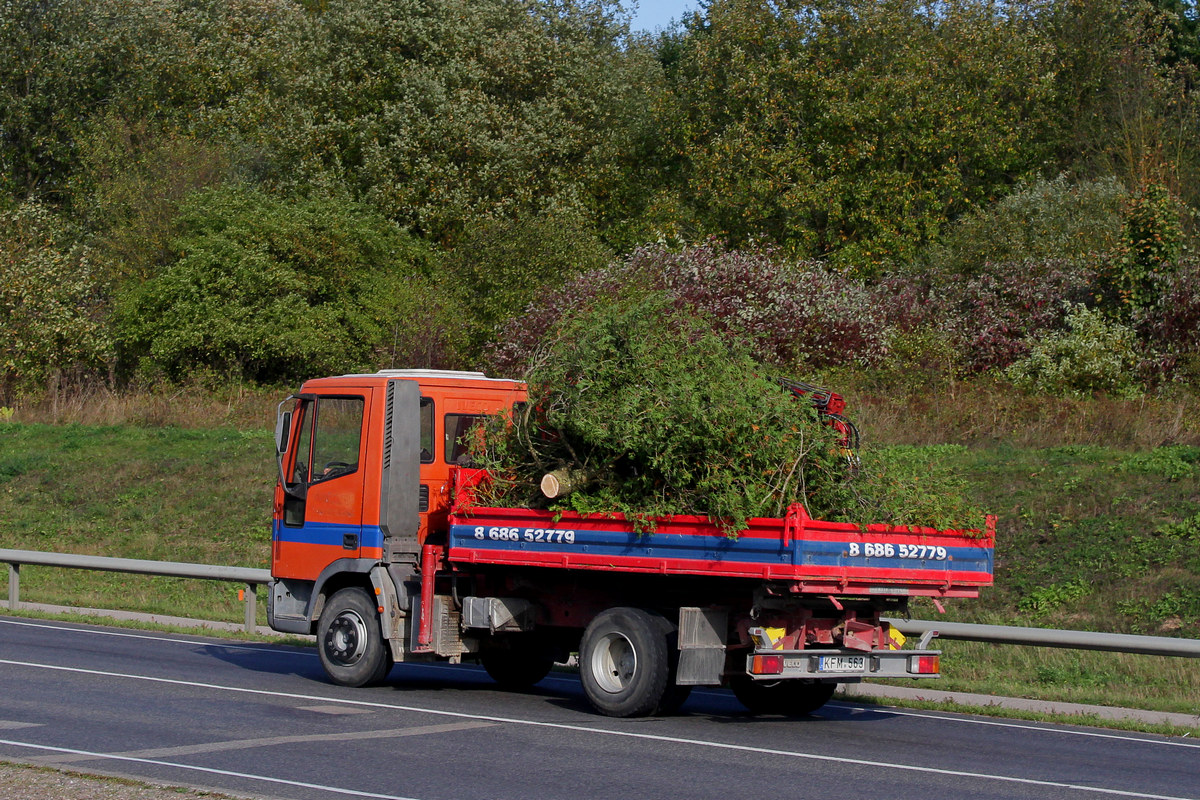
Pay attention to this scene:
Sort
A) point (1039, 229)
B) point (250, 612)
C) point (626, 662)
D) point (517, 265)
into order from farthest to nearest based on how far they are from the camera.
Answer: point (1039, 229) → point (517, 265) → point (250, 612) → point (626, 662)

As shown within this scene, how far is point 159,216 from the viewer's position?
3966 cm

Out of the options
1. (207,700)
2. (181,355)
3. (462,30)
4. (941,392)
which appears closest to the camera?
(207,700)

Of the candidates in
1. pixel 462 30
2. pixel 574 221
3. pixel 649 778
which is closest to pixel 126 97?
pixel 462 30

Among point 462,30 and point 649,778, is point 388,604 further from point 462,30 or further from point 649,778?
point 462,30

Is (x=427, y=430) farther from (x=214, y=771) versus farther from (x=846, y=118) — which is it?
(x=846, y=118)

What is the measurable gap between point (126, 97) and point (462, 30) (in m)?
14.0

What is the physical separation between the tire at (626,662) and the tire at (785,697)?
4.62ft

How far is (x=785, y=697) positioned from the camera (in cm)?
1186

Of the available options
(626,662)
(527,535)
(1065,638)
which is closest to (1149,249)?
(1065,638)

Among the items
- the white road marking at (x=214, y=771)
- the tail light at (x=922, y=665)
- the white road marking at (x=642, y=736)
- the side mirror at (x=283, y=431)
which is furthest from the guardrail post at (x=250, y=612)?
the tail light at (x=922, y=665)

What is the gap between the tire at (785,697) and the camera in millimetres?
11750

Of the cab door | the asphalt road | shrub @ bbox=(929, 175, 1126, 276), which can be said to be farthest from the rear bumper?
shrub @ bbox=(929, 175, 1126, 276)

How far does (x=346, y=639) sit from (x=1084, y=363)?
18.7m

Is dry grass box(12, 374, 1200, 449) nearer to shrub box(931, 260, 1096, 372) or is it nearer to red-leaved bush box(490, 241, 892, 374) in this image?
red-leaved bush box(490, 241, 892, 374)
